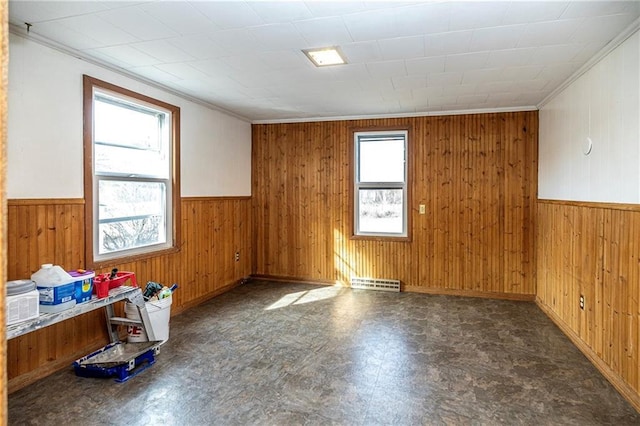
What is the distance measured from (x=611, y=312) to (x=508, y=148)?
2.67m

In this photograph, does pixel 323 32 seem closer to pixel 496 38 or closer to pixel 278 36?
pixel 278 36

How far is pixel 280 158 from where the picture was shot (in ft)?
19.1

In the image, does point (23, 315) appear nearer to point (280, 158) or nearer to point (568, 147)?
point (280, 158)

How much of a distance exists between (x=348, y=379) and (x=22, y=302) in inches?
87.0

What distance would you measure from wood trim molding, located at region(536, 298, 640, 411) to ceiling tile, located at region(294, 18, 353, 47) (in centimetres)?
313

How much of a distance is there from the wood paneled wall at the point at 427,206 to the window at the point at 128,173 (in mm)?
1937

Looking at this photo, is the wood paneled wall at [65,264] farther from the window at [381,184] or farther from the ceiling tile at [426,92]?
the ceiling tile at [426,92]

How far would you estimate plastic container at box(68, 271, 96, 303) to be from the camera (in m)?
2.62

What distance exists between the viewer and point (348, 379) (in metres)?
2.78

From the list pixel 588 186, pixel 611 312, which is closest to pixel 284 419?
pixel 611 312

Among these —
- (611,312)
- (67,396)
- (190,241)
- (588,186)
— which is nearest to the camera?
(67,396)

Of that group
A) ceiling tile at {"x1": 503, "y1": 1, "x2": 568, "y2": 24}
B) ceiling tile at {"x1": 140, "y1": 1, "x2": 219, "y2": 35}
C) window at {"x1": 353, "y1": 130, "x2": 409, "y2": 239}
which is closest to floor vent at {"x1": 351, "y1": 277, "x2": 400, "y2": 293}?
window at {"x1": 353, "y1": 130, "x2": 409, "y2": 239}

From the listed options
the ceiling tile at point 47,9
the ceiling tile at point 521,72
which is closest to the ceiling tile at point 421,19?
the ceiling tile at point 521,72

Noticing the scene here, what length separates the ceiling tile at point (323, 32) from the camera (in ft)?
8.17
